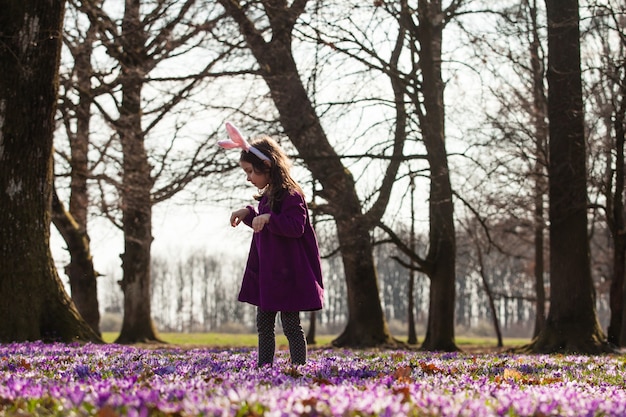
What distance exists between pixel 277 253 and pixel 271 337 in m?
0.77

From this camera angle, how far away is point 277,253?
6465 millimetres

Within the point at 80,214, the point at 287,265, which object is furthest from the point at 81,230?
the point at 287,265

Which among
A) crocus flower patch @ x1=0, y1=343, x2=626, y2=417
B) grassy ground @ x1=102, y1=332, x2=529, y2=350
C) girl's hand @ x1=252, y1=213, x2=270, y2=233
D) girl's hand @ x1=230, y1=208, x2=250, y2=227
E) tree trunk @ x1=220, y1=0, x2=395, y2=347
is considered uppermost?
tree trunk @ x1=220, y1=0, x2=395, y2=347

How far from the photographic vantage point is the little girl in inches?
250

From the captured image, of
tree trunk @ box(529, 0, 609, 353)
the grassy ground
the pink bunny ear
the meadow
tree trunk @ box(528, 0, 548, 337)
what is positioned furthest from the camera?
the grassy ground

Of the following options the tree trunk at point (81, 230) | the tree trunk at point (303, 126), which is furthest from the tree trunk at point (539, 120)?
the tree trunk at point (81, 230)

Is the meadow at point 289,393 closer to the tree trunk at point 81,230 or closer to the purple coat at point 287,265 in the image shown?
the purple coat at point 287,265

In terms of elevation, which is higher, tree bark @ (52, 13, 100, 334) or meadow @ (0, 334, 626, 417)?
tree bark @ (52, 13, 100, 334)

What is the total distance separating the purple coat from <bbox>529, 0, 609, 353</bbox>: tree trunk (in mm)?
9203

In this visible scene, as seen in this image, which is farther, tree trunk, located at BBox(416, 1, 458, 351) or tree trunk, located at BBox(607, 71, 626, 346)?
tree trunk, located at BBox(416, 1, 458, 351)

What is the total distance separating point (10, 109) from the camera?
1156cm

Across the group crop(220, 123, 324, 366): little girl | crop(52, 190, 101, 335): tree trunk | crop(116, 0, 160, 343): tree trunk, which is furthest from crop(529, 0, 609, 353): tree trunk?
crop(52, 190, 101, 335): tree trunk

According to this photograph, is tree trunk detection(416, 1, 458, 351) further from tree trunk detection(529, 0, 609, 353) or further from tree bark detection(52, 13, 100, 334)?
tree bark detection(52, 13, 100, 334)

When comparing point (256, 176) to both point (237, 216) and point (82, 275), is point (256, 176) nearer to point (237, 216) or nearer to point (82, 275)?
point (237, 216)
